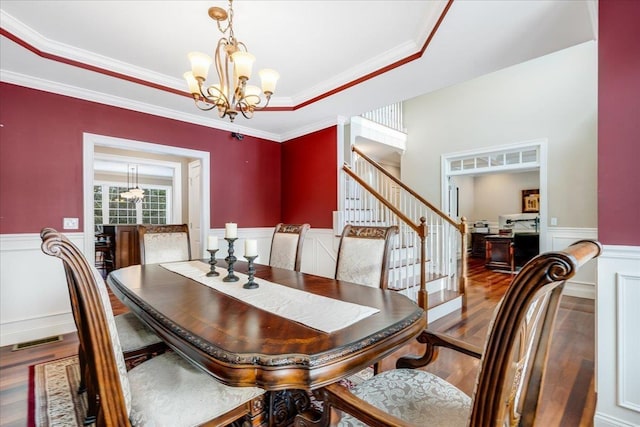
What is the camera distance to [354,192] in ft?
13.3

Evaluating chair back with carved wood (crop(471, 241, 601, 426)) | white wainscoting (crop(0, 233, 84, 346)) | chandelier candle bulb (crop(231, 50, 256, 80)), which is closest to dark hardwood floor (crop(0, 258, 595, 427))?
white wainscoting (crop(0, 233, 84, 346))

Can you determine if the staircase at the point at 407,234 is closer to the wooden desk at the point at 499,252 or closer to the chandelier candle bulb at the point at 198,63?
the chandelier candle bulb at the point at 198,63

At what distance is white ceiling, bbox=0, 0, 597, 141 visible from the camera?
201cm

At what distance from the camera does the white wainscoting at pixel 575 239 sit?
13.9 ft

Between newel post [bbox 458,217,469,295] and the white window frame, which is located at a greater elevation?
the white window frame

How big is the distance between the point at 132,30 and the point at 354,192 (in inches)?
113

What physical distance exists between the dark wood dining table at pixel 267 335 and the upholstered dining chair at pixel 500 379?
0.39 feet

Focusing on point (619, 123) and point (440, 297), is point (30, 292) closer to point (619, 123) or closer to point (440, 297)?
point (440, 297)

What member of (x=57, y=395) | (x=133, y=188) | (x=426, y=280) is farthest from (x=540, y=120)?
(x=133, y=188)

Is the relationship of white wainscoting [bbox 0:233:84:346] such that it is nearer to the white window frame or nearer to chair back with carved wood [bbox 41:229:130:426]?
chair back with carved wood [bbox 41:229:130:426]

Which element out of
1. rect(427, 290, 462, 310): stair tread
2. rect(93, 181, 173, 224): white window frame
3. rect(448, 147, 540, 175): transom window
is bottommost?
rect(427, 290, 462, 310): stair tread

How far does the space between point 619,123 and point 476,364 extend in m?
1.89

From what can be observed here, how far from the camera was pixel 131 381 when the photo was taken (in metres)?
1.18

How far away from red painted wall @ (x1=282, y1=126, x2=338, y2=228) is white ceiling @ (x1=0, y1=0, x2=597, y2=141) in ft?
2.86
